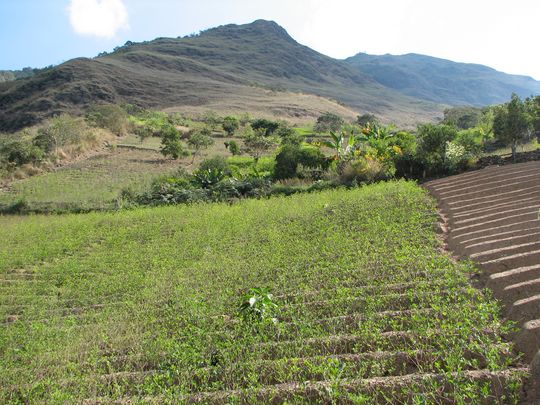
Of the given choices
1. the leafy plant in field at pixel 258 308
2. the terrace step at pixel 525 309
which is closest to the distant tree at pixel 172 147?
the leafy plant in field at pixel 258 308

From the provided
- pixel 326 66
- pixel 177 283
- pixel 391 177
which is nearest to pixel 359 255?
pixel 177 283

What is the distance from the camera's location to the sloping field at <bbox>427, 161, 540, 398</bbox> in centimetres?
473

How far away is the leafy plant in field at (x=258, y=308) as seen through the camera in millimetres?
5742

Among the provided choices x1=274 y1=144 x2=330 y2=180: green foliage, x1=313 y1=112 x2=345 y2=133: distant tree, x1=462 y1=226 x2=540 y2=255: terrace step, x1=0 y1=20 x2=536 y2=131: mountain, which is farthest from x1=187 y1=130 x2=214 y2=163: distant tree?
x1=0 y1=20 x2=536 y2=131: mountain

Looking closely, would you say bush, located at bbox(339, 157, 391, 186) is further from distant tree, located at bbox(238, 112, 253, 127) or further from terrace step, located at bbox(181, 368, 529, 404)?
distant tree, located at bbox(238, 112, 253, 127)

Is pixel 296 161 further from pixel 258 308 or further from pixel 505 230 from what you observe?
pixel 258 308

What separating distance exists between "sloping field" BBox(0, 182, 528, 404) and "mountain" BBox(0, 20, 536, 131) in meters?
59.7

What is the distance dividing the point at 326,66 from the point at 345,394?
168 meters

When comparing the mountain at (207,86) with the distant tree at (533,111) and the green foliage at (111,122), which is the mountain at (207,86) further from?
the distant tree at (533,111)

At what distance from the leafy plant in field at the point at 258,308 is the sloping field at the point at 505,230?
2645mm

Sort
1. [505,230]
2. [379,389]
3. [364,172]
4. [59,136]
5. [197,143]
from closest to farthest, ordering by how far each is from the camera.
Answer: [379,389] < [505,230] < [364,172] < [59,136] < [197,143]

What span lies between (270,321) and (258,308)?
300mm

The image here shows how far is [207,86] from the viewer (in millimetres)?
89500

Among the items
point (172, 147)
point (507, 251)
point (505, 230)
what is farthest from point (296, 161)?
point (507, 251)
